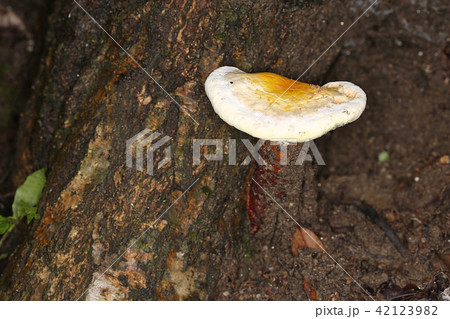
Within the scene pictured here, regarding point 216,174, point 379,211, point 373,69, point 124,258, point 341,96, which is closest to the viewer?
point 341,96

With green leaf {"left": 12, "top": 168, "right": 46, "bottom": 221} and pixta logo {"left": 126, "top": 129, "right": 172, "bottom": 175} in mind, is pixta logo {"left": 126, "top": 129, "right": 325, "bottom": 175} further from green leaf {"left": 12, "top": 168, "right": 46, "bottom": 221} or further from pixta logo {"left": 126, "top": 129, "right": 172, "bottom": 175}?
green leaf {"left": 12, "top": 168, "right": 46, "bottom": 221}

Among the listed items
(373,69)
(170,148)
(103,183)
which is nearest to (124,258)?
(103,183)

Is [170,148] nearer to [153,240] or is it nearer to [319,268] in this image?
[153,240]

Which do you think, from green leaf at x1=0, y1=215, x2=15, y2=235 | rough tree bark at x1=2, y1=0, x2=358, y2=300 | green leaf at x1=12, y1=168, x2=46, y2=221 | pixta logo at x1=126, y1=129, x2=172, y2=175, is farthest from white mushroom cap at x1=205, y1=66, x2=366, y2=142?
green leaf at x1=0, y1=215, x2=15, y2=235

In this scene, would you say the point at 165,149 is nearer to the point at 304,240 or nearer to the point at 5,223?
the point at 304,240

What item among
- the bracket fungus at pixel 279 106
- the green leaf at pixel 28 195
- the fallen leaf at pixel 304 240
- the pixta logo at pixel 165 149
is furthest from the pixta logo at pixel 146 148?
the fallen leaf at pixel 304 240

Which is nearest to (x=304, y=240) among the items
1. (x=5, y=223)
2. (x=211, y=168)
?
(x=211, y=168)
